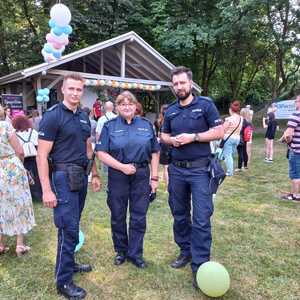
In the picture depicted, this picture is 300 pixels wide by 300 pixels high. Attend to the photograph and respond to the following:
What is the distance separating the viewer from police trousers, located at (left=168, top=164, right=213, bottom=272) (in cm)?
308

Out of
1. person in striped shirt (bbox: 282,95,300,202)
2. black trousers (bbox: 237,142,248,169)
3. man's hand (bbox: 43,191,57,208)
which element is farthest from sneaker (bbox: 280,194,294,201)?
man's hand (bbox: 43,191,57,208)

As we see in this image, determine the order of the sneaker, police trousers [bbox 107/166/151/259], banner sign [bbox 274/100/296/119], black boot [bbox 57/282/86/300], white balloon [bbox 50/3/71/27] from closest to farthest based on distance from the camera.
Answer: black boot [bbox 57/282/86/300] → police trousers [bbox 107/166/151/259] → the sneaker → white balloon [bbox 50/3/71/27] → banner sign [bbox 274/100/296/119]

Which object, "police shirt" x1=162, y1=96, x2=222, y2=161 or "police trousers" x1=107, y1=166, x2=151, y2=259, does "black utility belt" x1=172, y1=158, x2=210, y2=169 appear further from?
"police trousers" x1=107, y1=166, x2=151, y2=259

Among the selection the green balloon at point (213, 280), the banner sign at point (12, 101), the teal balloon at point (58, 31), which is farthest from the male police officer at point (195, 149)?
the banner sign at point (12, 101)

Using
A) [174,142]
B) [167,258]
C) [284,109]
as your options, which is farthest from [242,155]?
[284,109]

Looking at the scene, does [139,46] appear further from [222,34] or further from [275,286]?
[275,286]

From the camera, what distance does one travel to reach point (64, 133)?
2.76 metres


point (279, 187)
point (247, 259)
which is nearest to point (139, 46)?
point (279, 187)

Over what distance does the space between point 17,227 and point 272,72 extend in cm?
2232

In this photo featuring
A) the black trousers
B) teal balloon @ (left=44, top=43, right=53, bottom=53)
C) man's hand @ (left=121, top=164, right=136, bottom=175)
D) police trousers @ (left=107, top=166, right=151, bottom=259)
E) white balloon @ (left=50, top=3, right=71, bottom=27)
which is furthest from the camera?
teal balloon @ (left=44, top=43, right=53, bottom=53)

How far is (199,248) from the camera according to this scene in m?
3.10

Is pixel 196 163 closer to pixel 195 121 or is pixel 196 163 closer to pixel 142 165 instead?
pixel 195 121

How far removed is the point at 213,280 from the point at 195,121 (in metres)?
1.34

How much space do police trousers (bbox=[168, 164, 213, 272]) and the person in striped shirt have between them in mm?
2767
